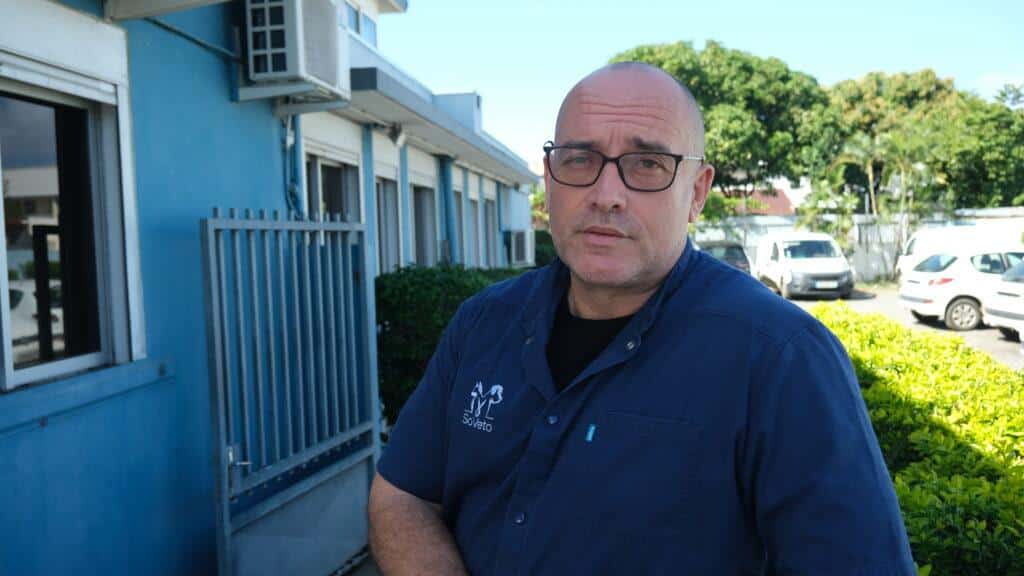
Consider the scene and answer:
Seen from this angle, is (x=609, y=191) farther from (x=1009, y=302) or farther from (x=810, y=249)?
(x=810, y=249)

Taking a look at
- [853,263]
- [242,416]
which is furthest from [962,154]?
[242,416]

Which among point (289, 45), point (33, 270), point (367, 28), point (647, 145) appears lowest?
point (33, 270)

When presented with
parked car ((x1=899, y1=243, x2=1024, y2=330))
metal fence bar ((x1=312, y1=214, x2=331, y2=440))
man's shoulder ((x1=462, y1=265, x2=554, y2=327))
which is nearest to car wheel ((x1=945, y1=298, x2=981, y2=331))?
parked car ((x1=899, y1=243, x2=1024, y2=330))

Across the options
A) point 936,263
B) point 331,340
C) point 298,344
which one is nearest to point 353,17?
point 331,340

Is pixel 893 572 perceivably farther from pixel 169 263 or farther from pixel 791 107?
pixel 791 107

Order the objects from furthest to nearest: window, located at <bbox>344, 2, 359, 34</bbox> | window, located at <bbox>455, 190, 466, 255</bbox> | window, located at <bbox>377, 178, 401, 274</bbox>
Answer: window, located at <bbox>455, 190, 466, 255</bbox>
window, located at <bbox>344, 2, 359, 34</bbox>
window, located at <bbox>377, 178, 401, 274</bbox>

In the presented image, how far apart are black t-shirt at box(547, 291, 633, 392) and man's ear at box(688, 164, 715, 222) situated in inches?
13.5

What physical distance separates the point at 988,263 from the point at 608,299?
16.0 metres

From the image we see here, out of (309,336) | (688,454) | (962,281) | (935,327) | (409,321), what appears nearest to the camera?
(688,454)

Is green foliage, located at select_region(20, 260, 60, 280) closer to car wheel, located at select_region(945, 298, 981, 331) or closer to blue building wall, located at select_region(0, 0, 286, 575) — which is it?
blue building wall, located at select_region(0, 0, 286, 575)

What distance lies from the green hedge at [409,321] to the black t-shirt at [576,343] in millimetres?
4651

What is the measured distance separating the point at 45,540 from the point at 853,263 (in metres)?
28.9

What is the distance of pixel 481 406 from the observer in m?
1.88

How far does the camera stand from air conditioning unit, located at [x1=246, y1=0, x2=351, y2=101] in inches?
186
